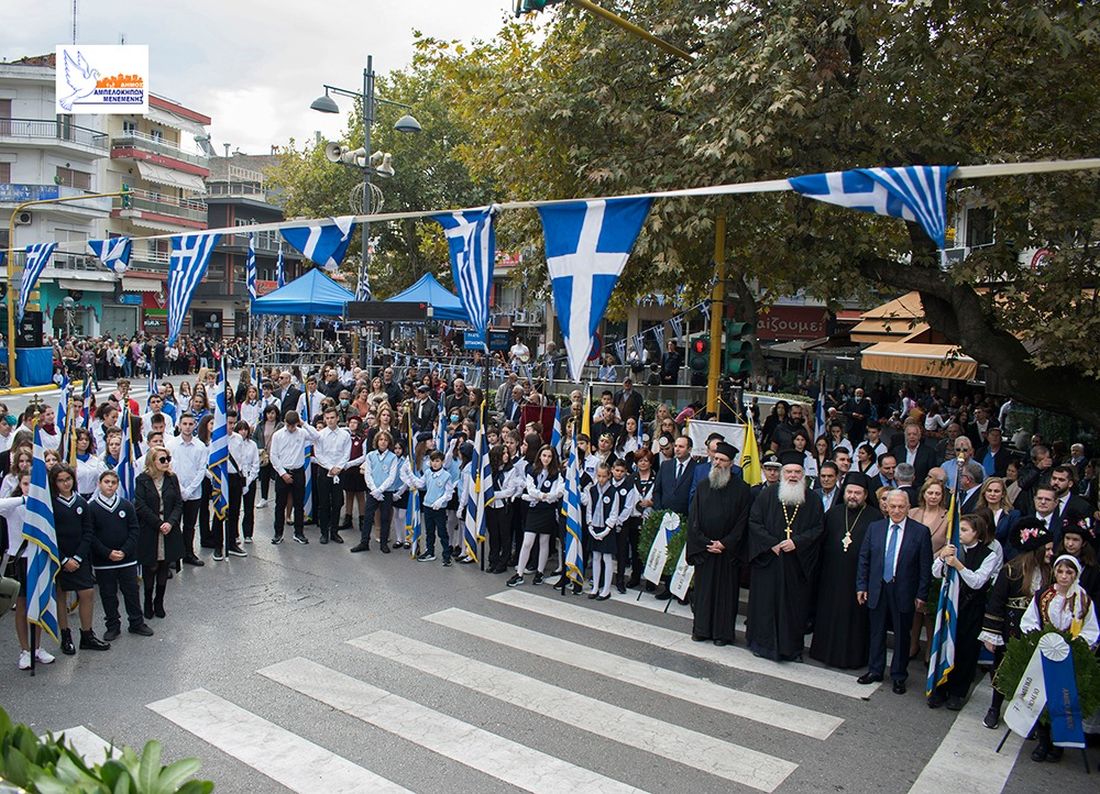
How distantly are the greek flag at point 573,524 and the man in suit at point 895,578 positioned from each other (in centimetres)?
337

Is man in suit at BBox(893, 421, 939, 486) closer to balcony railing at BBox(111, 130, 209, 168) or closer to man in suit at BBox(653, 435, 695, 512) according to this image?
man in suit at BBox(653, 435, 695, 512)

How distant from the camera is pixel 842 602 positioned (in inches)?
345

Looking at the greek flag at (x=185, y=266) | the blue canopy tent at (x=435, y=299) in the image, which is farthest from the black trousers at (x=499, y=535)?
the blue canopy tent at (x=435, y=299)

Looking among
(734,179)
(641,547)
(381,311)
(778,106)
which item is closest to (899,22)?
(778,106)

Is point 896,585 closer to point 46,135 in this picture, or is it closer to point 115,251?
point 115,251

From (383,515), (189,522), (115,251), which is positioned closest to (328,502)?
(383,515)

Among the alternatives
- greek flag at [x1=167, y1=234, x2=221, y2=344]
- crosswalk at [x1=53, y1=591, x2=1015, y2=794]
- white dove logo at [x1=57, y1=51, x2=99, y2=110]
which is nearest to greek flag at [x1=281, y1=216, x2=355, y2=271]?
greek flag at [x1=167, y1=234, x2=221, y2=344]

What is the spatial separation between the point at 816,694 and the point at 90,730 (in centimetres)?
583

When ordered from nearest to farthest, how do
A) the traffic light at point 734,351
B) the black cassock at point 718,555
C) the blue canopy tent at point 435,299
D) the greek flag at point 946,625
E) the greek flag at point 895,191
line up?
the greek flag at point 895,191
the greek flag at point 946,625
the black cassock at point 718,555
the traffic light at point 734,351
the blue canopy tent at point 435,299

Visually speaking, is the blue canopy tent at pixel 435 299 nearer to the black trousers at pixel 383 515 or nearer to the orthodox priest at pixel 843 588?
the black trousers at pixel 383 515

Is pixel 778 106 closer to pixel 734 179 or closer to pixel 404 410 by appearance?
pixel 734 179

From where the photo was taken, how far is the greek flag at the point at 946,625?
784 cm

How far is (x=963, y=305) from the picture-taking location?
41.2 feet

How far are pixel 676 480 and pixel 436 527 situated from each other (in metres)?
3.46
